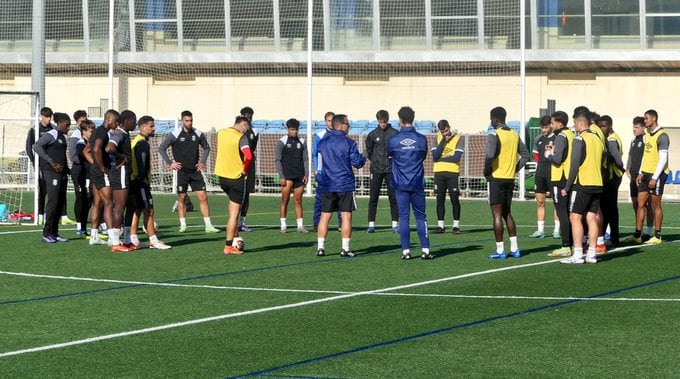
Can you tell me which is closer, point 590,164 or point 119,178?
point 590,164

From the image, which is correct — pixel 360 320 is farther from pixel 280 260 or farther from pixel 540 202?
pixel 540 202

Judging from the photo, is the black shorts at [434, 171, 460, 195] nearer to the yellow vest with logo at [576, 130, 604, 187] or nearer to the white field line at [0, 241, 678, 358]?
the yellow vest with logo at [576, 130, 604, 187]

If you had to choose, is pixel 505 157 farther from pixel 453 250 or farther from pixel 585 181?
pixel 453 250

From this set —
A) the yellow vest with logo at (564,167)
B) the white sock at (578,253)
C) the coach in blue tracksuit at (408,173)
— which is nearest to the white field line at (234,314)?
the white sock at (578,253)

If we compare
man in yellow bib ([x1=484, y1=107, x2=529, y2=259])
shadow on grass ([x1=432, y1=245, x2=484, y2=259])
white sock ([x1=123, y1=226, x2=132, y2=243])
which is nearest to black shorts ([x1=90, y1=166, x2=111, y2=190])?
white sock ([x1=123, y1=226, x2=132, y2=243])

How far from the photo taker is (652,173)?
61.0 ft

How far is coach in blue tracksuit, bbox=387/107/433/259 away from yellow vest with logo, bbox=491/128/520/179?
3.46 ft

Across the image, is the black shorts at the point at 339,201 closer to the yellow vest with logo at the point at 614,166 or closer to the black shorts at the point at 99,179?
the black shorts at the point at 99,179

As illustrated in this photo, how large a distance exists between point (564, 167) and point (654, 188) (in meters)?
2.54

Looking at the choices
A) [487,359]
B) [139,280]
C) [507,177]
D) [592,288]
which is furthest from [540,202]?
[487,359]

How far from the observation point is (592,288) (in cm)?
1316

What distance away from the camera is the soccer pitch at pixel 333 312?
894 centimetres

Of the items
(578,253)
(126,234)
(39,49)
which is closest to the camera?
(578,253)

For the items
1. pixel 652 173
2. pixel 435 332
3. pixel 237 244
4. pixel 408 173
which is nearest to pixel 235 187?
pixel 237 244
